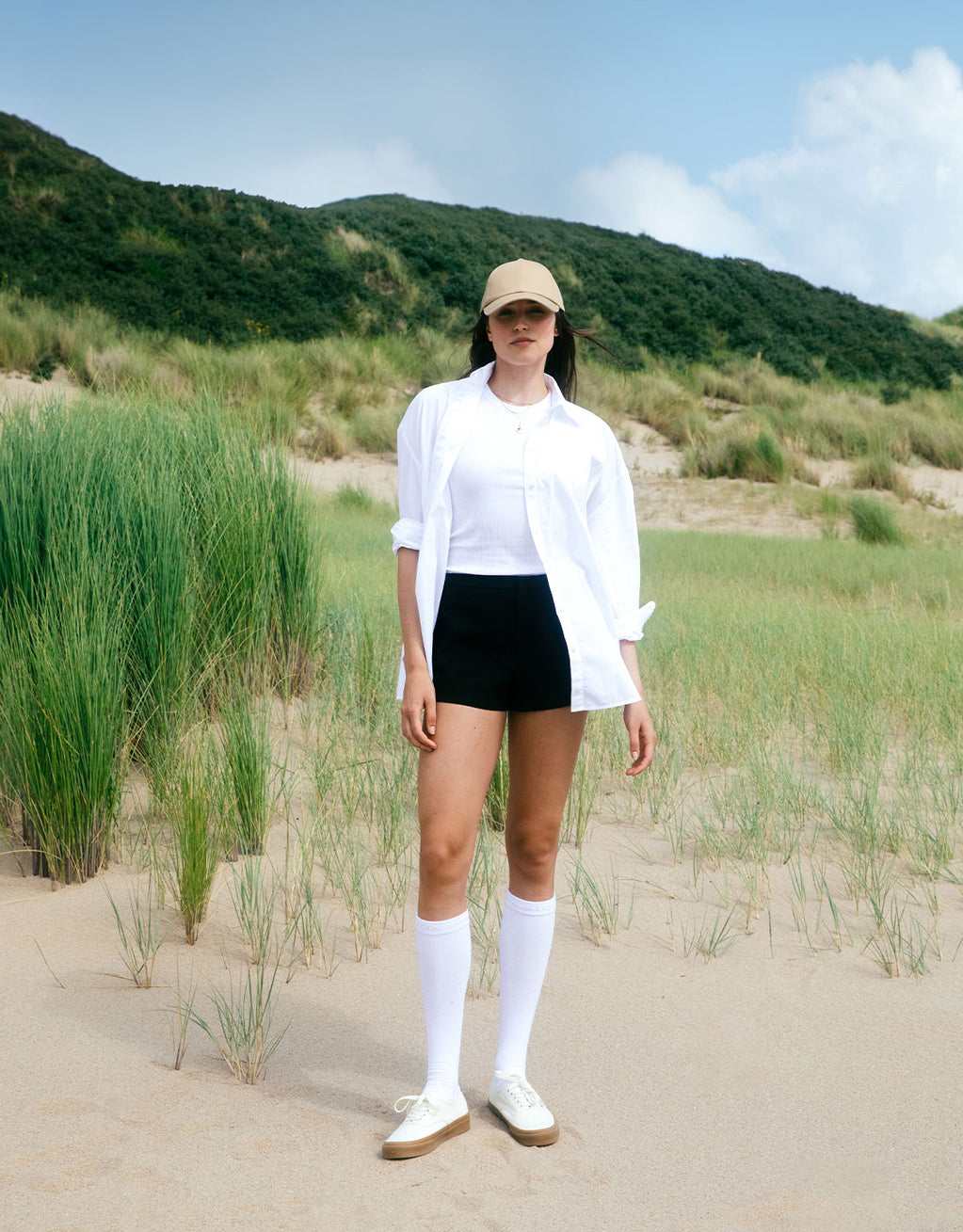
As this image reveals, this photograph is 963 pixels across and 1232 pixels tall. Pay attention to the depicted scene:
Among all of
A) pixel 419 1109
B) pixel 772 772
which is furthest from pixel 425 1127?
pixel 772 772

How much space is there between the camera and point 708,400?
23.6m

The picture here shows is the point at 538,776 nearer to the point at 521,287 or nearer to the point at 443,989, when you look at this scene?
the point at 443,989

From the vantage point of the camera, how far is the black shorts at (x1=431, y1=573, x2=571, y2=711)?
2268 mm

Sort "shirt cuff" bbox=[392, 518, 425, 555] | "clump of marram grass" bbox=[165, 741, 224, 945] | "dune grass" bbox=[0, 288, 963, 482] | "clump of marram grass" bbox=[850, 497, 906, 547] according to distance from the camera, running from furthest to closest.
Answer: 1. "dune grass" bbox=[0, 288, 963, 482]
2. "clump of marram grass" bbox=[850, 497, 906, 547]
3. "clump of marram grass" bbox=[165, 741, 224, 945]
4. "shirt cuff" bbox=[392, 518, 425, 555]

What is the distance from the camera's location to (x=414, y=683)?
2250 mm

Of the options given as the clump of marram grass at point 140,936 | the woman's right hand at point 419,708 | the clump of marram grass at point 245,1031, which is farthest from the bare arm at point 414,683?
the clump of marram grass at point 140,936

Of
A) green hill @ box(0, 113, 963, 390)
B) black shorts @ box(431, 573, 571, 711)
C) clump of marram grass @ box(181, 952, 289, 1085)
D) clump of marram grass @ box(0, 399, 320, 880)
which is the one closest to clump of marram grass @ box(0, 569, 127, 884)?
clump of marram grass @ box(0, 399, 320, 880)

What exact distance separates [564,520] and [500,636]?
29 cm

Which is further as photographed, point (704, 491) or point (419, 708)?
point (704, 491)

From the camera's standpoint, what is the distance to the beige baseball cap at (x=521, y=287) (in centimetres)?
229

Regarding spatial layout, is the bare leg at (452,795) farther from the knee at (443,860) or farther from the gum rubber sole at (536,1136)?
the gum rubber sole at (536,1136)

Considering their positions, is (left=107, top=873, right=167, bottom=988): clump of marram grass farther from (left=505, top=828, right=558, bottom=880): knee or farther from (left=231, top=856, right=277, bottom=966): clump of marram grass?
(left=505, top=828, right=558, bottom=880): knee

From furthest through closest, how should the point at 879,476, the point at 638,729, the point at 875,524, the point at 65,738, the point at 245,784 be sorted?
the point at 879,476
the point at 875,524
the point at 245,784
the point at 65,738
the point at 638,729

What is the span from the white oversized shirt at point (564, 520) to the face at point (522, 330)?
0.10m
